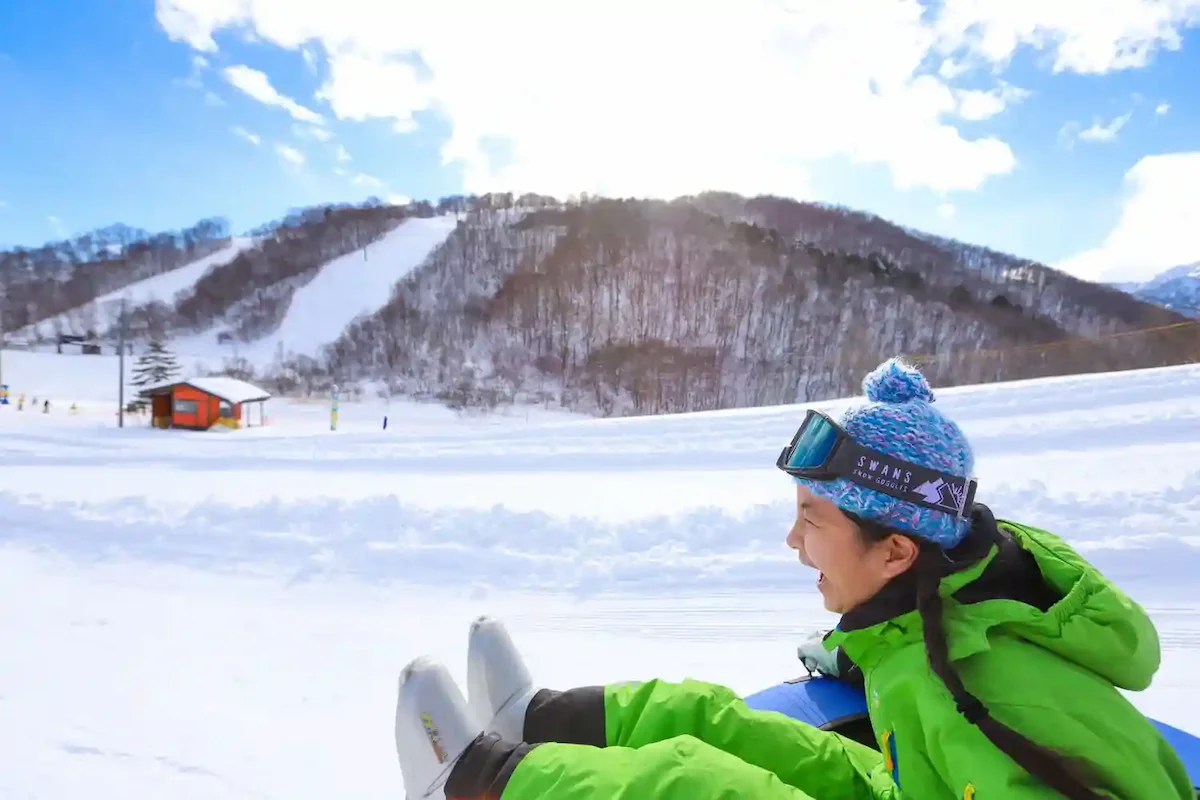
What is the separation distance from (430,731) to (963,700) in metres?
1.11

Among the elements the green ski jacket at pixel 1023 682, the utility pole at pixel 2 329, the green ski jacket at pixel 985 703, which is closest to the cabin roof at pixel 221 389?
the utility pole at pixel 2 329

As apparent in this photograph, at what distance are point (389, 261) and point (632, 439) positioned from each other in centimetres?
7204

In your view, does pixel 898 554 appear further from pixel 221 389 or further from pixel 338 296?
pixel 338 296

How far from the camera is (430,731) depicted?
151 cm

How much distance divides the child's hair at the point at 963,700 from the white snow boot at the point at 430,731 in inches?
39.7

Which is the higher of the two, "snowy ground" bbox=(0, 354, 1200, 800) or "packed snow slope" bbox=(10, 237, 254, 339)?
"packed snow slope" bbox=(10, 237, 254, 339)

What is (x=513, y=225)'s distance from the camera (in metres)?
80.4

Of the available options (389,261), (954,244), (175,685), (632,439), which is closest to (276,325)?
(389,261)

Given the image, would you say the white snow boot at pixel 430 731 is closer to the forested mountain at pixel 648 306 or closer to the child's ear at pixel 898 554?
the child's ear at pixel 898 554

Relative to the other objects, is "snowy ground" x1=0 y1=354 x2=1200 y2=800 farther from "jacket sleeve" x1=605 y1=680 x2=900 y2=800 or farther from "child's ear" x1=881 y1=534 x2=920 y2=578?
"child's ear" x1=881 y1=534 x2=920 y2=578

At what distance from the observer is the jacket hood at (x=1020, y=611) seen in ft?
3.96

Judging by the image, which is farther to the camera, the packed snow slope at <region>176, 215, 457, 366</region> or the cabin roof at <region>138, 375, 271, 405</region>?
the packed snow slope at <region>176, 215, 457, 366</region>

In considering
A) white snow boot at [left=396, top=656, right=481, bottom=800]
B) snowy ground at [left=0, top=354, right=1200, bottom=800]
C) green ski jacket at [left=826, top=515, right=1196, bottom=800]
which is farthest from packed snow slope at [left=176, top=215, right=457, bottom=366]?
green ski jacket at [left=826, top=515, right=1196, bottom=800]

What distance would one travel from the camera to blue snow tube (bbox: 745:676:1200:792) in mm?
2066
